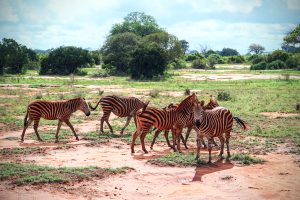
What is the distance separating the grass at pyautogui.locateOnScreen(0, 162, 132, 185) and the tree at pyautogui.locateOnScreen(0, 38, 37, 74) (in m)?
40.5

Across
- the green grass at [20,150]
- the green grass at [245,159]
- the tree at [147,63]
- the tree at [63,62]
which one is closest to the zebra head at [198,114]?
the green grass at [245,159]

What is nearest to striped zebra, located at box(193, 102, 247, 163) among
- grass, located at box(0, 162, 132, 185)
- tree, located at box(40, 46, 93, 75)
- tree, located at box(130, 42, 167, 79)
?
grass, located at box(0, 162, 132, 185)

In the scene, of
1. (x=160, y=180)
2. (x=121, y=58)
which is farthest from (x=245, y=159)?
(x=121, y=58)

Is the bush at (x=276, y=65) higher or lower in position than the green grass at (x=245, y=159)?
higher

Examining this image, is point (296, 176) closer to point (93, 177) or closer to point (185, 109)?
point (185, 109)

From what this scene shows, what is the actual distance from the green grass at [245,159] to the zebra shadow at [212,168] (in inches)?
12.4

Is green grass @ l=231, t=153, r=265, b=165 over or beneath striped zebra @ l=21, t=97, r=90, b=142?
beneath

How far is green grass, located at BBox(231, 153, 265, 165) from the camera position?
396 inches

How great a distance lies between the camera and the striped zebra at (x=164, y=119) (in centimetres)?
1103

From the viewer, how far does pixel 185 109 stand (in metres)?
11.3

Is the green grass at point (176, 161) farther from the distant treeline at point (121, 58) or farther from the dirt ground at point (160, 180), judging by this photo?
the distant treeline at point (121, 58)

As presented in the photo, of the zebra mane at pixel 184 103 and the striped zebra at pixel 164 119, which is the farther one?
the zebra mane at pixel 184 103

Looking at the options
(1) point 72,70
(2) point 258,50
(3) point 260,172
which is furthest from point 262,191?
(2) point 258,50

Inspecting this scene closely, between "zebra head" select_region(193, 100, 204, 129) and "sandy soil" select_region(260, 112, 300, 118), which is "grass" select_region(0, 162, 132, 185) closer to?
"zebra head" select_region(193, 100, 204, 129)
